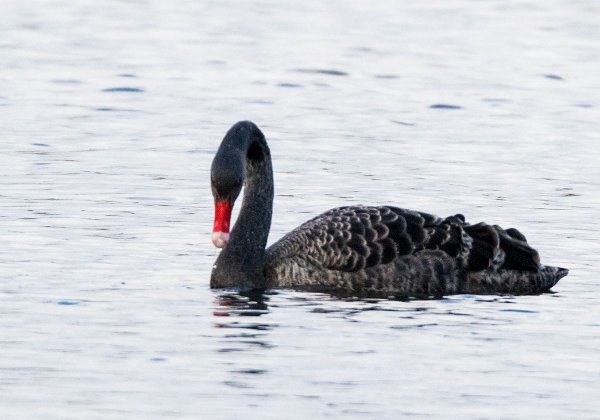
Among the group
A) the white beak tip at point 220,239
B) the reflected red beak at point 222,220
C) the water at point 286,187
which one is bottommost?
the water at point 286,187

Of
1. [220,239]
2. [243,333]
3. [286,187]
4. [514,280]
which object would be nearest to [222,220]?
[220,239]

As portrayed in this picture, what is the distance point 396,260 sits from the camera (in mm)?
12516

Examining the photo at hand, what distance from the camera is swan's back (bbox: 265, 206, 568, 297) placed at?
1245cm

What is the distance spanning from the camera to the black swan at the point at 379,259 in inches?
490

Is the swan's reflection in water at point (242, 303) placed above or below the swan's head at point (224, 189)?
below

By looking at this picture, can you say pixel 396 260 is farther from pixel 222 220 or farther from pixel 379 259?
pixel 222 220

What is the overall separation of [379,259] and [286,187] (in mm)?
4058

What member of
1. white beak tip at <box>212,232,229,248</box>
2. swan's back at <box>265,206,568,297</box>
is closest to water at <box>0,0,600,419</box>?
swan's back at <box>265,206,568,297</box>

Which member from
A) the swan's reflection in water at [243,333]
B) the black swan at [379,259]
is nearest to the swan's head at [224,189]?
the black swan at [379,259]

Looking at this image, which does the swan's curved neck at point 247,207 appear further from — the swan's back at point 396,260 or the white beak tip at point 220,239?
the white beak tip at point 220,239

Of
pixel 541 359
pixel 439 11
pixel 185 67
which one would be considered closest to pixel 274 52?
pixel 185 67

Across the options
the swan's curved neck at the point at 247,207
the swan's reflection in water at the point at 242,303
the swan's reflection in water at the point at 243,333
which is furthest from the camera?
the swan's curved neck at the point at 247,207

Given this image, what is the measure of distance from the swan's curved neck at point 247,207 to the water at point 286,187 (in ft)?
0.89

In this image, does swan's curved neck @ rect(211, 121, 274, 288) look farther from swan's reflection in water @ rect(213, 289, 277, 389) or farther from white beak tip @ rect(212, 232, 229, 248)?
white beak tip @ rect(212, 232, 229, 248)
